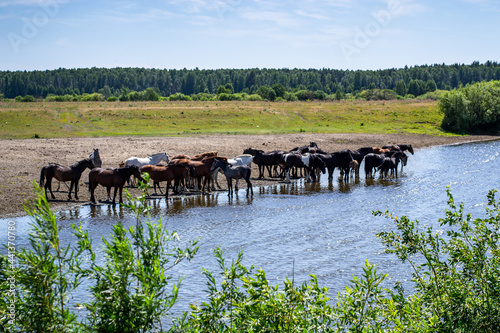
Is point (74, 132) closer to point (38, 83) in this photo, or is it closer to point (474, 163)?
point (474, 163)

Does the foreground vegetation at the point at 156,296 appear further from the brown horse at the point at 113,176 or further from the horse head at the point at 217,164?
the horse head at the point at 217,164

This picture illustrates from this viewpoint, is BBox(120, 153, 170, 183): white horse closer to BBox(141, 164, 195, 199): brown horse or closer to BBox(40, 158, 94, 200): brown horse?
BBox(141, 164, 195, 199): brown horse

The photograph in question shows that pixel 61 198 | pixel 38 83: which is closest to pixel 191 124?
pixel 61 198

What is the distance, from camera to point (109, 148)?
1331 inches

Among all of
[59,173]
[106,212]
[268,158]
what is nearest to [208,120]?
[268,158]

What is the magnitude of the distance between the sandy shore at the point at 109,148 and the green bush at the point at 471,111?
9.91 meters

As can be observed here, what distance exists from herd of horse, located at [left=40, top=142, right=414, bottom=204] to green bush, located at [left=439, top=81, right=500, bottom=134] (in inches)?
1253

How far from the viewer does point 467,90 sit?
66.2 metres

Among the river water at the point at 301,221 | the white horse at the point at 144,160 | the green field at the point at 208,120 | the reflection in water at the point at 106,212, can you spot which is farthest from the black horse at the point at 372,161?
the green field at the point at 208,120

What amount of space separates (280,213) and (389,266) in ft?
23.4

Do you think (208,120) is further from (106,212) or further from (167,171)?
(106,212)

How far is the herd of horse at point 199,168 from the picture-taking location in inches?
810

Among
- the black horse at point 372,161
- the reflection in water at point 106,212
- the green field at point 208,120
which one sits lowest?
the reflection in water at point 106,212

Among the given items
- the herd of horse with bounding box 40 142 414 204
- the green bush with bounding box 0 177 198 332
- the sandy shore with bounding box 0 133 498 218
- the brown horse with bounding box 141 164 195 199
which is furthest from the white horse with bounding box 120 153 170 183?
the green bush with bounding box 0 177 198 332
